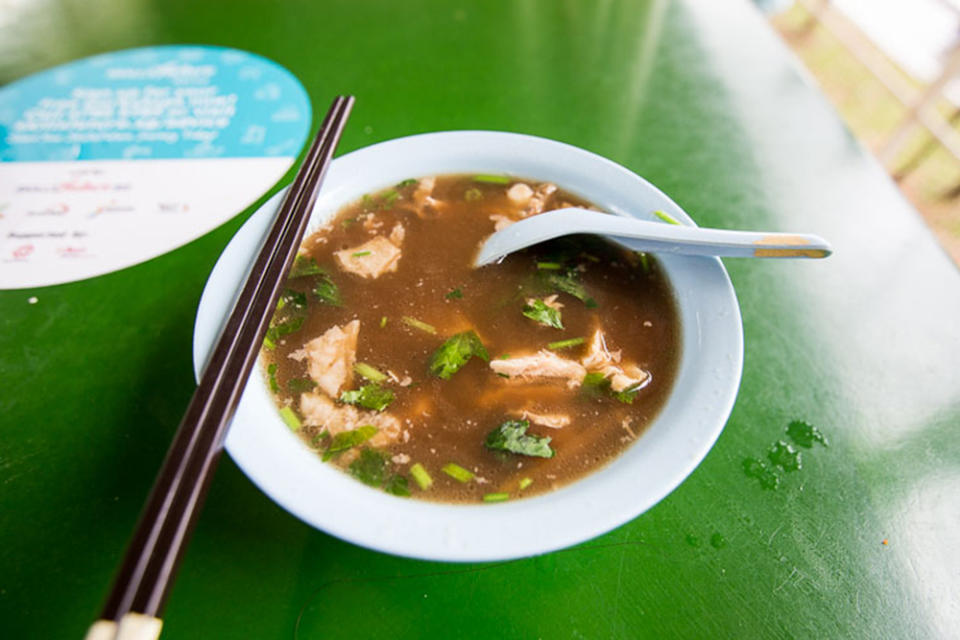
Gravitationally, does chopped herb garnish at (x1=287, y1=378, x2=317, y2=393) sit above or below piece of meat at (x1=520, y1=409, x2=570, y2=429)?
below

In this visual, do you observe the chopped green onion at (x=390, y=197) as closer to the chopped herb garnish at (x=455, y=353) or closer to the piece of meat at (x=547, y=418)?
the chopped herb garnish at (x=455, y=353)

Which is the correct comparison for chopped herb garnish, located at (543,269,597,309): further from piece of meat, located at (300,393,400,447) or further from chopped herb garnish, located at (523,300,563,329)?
piece of meat, located at (300,393,400,447)

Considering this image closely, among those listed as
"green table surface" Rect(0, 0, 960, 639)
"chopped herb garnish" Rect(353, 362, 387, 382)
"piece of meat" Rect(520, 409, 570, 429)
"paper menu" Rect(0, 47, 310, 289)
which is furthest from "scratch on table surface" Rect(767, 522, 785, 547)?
"paper menu" Rect(0, 47, 310, 289)

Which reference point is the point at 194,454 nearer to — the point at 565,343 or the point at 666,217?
the point at 565,343

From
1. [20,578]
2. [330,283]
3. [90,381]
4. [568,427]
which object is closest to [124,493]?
[20,578]

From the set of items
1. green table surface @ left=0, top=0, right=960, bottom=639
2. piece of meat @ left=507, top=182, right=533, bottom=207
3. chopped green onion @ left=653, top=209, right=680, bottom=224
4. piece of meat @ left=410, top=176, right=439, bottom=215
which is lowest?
green table surface @ left=0, top=0, right=960, bottom=639

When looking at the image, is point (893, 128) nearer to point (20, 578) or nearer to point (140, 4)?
point (140, 4)

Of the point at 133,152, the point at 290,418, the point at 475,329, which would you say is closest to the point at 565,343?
the point at 475,329
